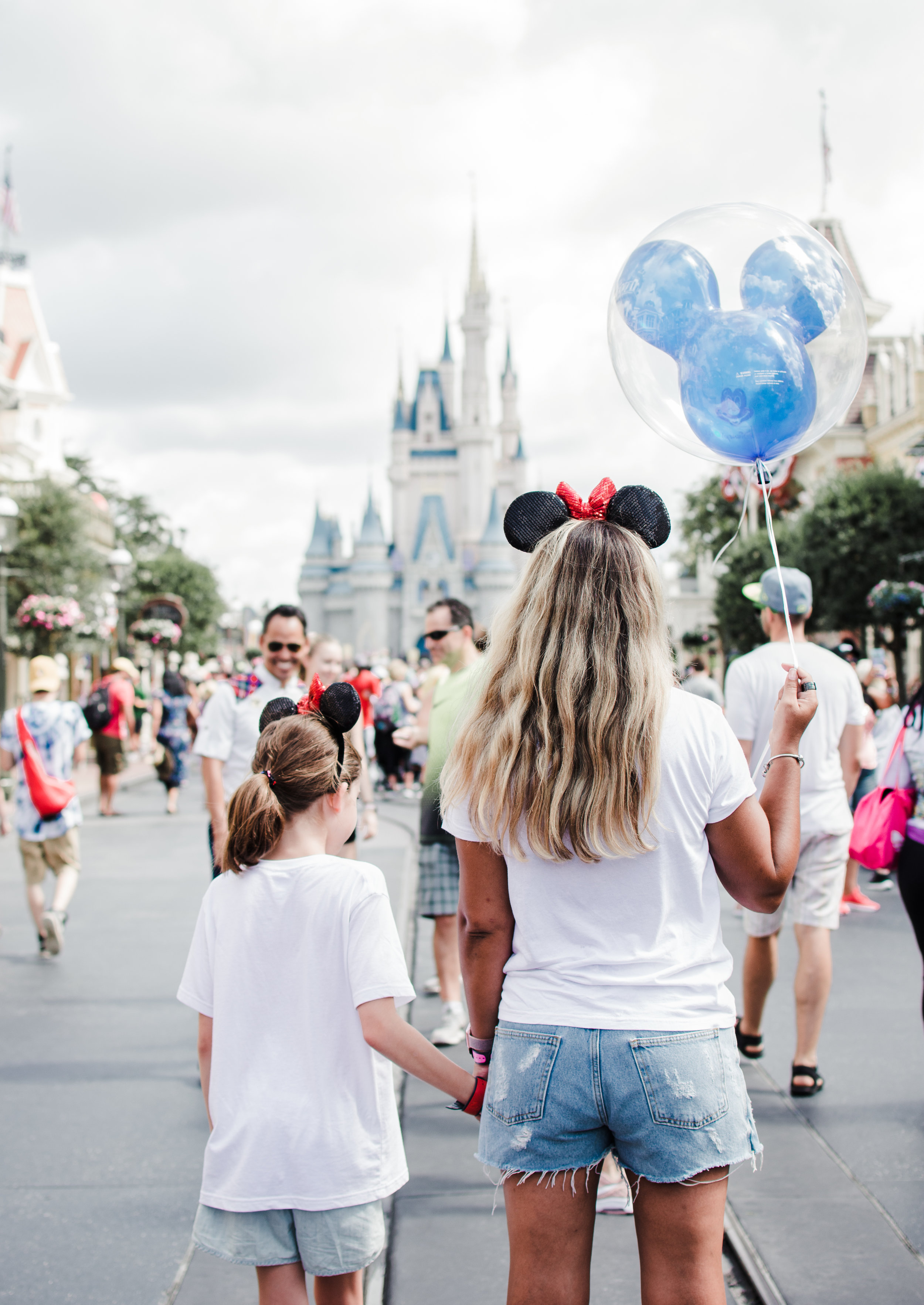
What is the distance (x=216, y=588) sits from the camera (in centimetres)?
6544

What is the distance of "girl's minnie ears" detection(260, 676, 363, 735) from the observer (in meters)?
2.51

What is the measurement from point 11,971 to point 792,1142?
4689 mm

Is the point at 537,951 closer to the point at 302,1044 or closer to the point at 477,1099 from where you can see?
Result: the point at 477,1099

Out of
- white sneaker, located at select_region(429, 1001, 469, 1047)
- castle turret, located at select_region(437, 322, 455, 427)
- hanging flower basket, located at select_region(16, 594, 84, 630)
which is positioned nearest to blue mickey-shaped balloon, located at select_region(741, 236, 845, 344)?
white sneaker, located at select_region(429, 1001, 469, 1047)

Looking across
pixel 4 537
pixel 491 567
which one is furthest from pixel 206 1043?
pixel 491 567

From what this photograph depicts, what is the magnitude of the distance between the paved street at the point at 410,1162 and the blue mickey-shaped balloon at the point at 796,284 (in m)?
2.44

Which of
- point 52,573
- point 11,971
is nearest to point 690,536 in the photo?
point 52,573

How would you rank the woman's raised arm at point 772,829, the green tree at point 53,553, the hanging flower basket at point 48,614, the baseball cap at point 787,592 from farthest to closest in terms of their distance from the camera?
the green tree at point 53,553 < the hanging flower basket at point 48,614 < the baseball cap at point 787,592 < the woman's raised arm at point 772,829

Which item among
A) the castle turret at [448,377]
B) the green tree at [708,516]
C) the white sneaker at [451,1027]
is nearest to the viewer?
the white sneaker at [451,1027]

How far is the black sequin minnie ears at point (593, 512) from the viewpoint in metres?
2.19

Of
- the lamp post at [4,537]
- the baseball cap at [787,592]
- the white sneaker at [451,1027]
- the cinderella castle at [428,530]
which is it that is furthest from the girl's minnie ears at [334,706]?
the cinderella castle at [428,530]

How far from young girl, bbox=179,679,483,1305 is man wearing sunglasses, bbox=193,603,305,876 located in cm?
278

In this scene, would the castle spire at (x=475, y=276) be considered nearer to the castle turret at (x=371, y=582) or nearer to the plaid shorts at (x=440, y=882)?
the castle turret at (x=371, y=582)

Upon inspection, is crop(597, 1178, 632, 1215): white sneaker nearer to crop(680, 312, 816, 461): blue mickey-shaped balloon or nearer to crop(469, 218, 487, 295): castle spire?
crop(680, 312, 816, 461): blue mickey-shaped balloon
